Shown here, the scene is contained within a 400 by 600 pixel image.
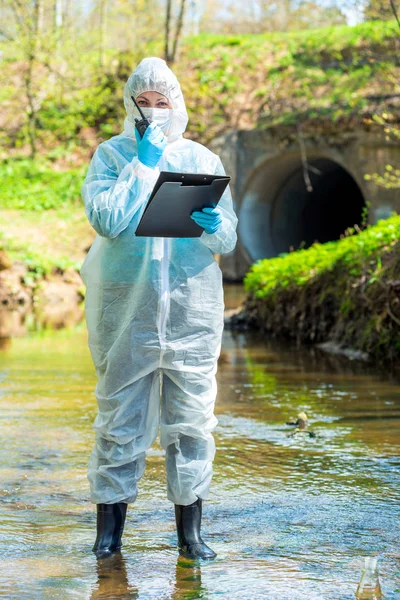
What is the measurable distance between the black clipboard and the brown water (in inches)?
53.7

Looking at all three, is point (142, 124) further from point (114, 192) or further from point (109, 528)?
point (109, 528)

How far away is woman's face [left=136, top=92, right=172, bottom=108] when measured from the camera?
398 cm

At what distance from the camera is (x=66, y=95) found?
25359 millimetres

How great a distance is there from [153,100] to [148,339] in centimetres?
104

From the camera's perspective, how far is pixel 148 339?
3.87m

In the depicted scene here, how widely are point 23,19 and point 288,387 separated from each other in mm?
17792

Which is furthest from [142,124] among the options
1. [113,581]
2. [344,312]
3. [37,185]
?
[37,185]

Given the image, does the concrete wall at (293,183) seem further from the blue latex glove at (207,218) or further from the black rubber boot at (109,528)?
the black rubber boot at (109,528)

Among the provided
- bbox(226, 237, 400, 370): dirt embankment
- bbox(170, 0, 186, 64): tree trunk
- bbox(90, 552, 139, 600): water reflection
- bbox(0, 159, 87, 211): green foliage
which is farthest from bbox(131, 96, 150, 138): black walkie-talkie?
bbox(170, 0, 186, 64): tree trunk

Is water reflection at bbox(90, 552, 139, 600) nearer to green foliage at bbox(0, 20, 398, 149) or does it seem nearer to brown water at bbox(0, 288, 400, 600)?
brown water at bbox(0, 288, 400, 600)

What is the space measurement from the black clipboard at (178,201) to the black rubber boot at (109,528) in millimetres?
1173

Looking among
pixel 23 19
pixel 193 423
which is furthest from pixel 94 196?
pixel 23 19

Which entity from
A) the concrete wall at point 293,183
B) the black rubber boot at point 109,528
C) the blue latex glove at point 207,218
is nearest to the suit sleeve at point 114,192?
the blue latex glove at point 207,218

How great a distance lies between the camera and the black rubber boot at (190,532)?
3.81m
